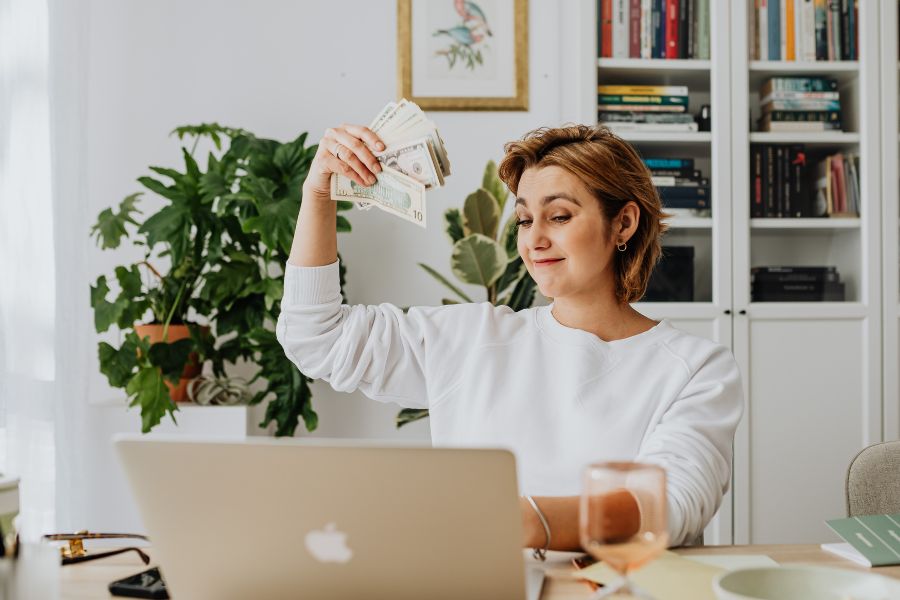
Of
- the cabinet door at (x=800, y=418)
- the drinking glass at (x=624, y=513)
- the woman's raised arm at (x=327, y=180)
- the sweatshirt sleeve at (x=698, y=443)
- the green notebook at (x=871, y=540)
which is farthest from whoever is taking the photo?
the cabinet door at (x=800, y=418)

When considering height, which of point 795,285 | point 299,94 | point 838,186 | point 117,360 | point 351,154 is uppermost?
point 299,94

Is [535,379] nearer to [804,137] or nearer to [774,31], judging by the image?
[804,137]

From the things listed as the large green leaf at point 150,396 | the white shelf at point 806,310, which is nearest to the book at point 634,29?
the white shelf at point 806,310

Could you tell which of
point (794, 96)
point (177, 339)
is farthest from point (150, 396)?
point (794, 96)

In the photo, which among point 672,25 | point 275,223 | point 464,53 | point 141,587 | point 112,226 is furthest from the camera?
point 464,53

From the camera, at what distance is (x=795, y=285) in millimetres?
2842

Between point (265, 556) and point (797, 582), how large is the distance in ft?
1.68

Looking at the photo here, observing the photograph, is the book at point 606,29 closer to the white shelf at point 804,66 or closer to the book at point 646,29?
the book at point 646,29

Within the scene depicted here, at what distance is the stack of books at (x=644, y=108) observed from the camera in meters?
2.84

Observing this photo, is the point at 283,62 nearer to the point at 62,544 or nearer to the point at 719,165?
the point at 719,165

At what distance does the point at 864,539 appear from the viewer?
1.13 meters

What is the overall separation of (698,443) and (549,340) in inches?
14.3

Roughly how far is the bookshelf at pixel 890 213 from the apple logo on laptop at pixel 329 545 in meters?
2.56

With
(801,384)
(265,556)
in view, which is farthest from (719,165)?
(265,556)
